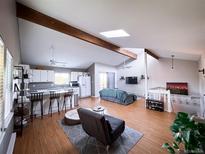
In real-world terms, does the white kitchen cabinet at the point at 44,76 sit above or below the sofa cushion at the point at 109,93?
above

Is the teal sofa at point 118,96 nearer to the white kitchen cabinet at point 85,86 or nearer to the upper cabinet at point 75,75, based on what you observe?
the white kitchen cabinet at point 85,86

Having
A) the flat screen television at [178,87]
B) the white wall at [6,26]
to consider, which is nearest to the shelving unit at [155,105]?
the flat screen television at [178,87]

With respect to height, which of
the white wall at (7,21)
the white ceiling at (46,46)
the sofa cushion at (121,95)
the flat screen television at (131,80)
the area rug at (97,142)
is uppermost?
the white ceiling at (46,46)

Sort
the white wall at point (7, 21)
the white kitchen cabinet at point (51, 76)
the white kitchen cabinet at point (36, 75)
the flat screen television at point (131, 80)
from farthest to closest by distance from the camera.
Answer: the flat screen television at point (131, 80)
the white kitchen cabinet at point (51, 76)
the white kitchen cabinet at point (36, 75)
the white wall at point (7, 21)

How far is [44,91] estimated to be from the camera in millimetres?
5156

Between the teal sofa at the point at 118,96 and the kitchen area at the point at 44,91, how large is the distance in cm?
191

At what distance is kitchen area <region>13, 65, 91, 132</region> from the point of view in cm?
360

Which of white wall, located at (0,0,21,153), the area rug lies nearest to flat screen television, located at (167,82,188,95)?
the area rug

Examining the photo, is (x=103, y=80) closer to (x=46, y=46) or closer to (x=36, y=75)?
(x=36, y=75)

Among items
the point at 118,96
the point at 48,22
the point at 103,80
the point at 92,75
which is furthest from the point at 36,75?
the point at 103,80

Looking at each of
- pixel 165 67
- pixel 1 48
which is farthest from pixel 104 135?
pixel 165 67

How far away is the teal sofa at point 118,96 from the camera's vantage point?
6.52 meters

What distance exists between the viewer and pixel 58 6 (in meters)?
2.62

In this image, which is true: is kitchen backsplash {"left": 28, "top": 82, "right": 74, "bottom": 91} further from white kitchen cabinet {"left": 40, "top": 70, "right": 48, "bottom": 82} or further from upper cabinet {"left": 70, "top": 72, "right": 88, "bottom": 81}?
upper cabinet {"left": 70, "top": 72, "right": 88, "bottom": 81}
